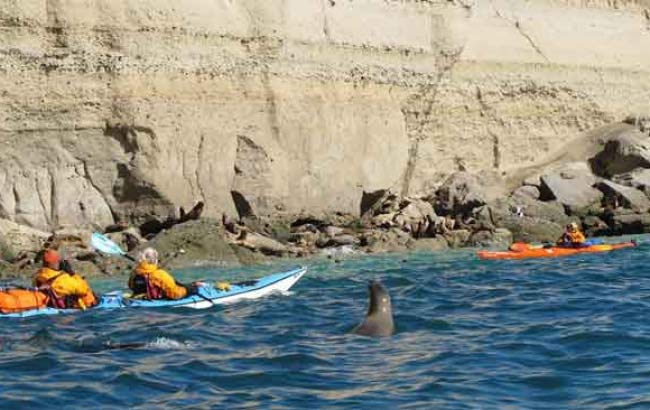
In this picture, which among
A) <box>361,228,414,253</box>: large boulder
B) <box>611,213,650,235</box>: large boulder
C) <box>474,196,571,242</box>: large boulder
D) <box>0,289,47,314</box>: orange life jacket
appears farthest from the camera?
<box>611,213,650,235</box>: large boulder

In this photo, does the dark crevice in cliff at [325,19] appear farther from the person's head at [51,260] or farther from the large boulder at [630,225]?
the person's head at [51,260]

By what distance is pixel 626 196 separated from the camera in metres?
28.4

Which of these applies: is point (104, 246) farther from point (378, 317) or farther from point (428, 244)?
point (378, 317)

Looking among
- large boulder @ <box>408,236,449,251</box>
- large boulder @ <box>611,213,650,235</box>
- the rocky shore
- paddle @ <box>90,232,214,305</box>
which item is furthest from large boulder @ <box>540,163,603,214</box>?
paddle @ <box>90,232,214,305</box>

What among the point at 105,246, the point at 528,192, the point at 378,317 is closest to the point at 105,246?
the point at 105,246

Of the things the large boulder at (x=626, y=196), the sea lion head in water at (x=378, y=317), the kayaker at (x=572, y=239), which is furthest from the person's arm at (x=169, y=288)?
the large boulder at (x=626, y=196)

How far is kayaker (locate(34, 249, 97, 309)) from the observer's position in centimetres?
1345

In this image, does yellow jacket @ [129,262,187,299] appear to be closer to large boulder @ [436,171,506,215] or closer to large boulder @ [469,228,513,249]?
large boulder @ [469,228,513,249]

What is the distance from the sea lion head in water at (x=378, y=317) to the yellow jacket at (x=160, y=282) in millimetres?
3946

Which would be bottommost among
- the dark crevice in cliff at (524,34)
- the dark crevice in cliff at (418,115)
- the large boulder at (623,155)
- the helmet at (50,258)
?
the helmet at (50,258)

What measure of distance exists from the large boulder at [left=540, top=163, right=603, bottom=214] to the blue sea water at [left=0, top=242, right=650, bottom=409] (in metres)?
13.8

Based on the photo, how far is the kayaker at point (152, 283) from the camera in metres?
13.9

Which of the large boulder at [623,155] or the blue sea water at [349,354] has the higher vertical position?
the large boulder at [623,155]

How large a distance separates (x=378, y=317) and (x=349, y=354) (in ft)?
3.44
